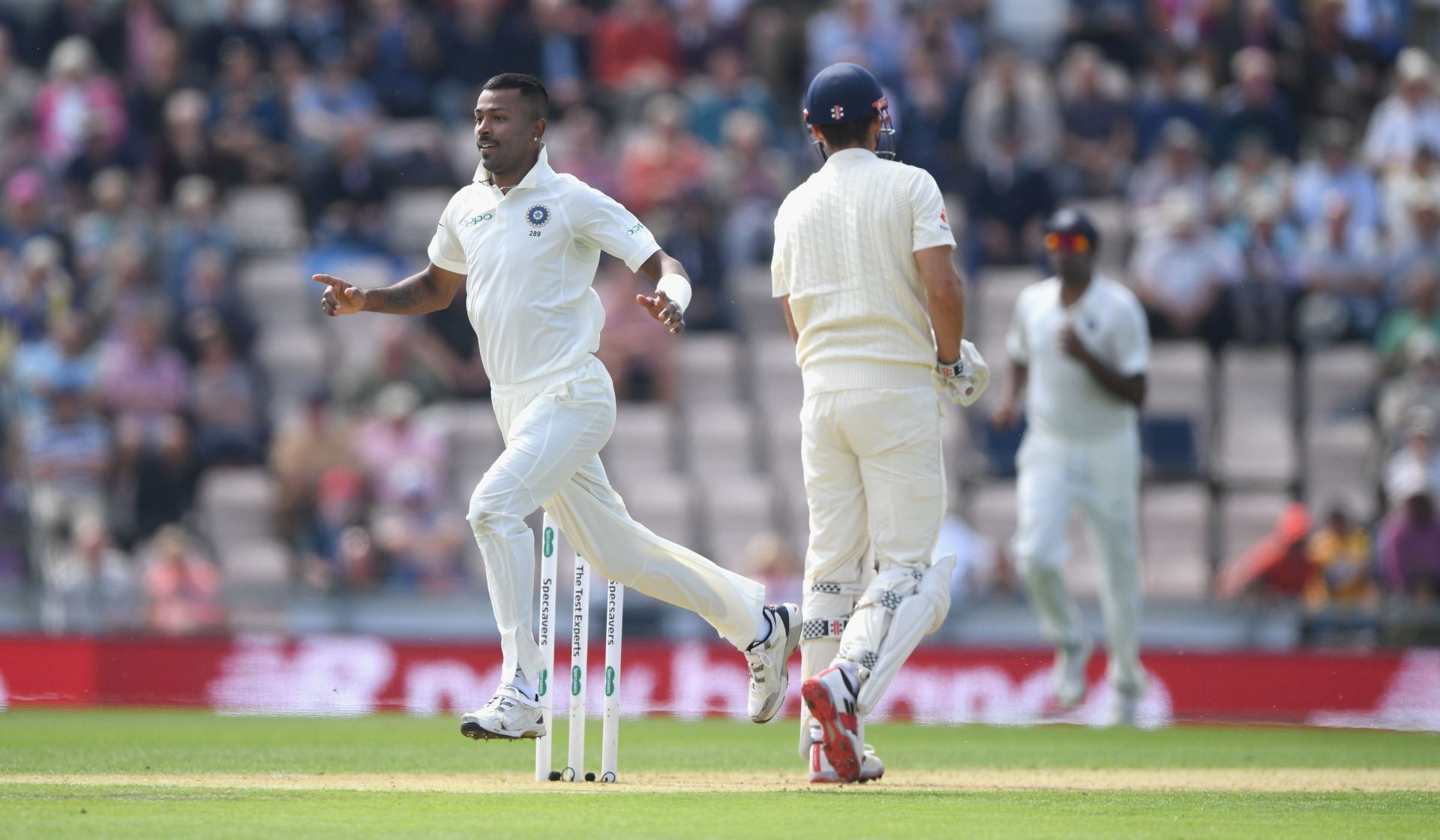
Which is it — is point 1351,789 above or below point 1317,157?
below

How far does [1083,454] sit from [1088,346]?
1.87ft

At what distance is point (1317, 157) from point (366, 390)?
7.49 meters

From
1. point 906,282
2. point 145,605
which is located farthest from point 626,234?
point 145,605

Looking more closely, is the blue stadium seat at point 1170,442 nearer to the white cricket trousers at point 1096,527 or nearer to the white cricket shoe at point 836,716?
the white cricket trousers at point 1096,527

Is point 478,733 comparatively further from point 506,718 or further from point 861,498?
point 861,498

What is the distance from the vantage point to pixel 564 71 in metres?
17.4

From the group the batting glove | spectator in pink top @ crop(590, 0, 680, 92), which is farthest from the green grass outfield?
spectator in pink top @ crop(590, 0, 680, 92)

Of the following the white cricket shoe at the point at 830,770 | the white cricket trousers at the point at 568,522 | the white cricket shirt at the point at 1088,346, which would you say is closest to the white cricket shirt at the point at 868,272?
the white cricket trousers at the point at 568,522

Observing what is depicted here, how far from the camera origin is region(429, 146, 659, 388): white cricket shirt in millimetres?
7262

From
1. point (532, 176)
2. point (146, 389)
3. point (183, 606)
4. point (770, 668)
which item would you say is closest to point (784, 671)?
point (770, 668)

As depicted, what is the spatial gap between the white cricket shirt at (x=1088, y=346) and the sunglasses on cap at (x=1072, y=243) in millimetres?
263

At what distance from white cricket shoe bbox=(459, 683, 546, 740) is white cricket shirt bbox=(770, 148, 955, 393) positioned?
1453 millimetres

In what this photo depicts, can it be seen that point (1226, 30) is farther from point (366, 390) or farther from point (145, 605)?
point (145, 605)

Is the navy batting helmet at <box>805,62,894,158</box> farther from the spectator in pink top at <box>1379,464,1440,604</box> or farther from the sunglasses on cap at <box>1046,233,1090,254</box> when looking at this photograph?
the spectator in pink top at <box>1379,464,1440,604</box>
